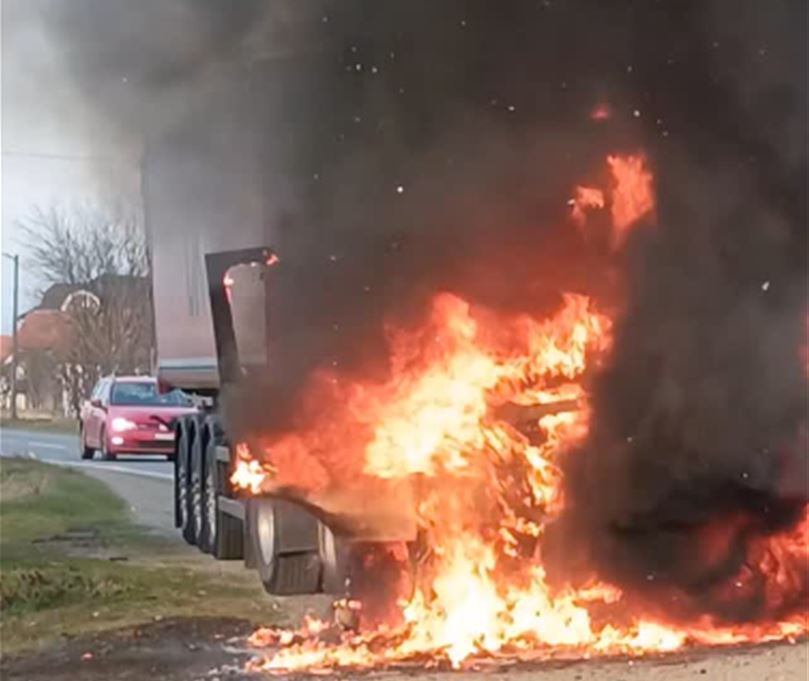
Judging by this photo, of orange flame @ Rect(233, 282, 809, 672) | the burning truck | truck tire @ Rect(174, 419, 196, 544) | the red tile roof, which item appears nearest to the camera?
orange flame @ Rect(233, 282, 809, 672)

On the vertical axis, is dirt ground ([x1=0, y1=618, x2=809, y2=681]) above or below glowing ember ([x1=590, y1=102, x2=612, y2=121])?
below

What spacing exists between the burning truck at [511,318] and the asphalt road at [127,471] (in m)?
6.26

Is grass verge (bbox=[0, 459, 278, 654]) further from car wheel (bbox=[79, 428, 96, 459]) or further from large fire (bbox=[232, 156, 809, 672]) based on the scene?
car wheel (bbox=[79, 428, 96, 459])

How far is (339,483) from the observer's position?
7.99m

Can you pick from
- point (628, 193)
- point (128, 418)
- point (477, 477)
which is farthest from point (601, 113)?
point (128, 418)

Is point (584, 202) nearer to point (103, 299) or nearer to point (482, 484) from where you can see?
point (482, 484)

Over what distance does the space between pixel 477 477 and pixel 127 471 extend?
13.3 m

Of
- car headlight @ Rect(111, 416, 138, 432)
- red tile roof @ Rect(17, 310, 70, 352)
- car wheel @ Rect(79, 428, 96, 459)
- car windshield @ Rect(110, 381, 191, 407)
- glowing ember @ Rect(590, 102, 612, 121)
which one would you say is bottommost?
car wheel @ Rect(79, 428, 96, 459)

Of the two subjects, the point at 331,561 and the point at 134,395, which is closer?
the point at 331,561

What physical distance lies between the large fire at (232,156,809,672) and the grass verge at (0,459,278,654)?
1.29 m

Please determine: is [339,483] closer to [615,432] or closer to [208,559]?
[615,432]

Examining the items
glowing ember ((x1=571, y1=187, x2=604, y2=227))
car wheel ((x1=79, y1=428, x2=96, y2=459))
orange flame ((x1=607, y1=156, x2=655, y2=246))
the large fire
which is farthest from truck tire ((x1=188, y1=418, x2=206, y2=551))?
car wheel ((x1=79, y1=428, x2=96, y2=459))

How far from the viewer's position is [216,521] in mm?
11750

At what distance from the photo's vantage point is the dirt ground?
6.93 meters
